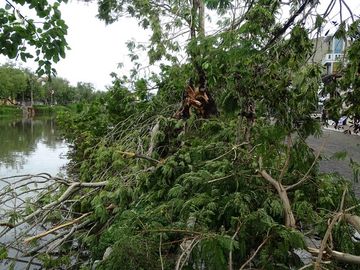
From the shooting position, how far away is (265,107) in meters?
3.13

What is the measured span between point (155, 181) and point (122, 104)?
5731 mm

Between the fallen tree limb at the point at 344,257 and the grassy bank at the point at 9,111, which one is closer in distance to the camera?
the fallen tree limb at the point at 344,257

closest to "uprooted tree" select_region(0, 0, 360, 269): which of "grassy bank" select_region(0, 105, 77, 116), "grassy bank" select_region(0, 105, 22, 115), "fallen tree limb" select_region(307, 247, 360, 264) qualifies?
"fallen tree limb" select_region(307, 247, 360, 264)

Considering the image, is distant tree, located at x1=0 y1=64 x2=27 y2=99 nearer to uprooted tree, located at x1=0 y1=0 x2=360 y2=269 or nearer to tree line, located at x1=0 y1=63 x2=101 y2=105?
tree line, located at x1=0 y1=63 x2=101 y2=105

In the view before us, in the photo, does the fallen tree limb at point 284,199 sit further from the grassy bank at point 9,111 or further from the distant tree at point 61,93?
the distant tree at point 61,93

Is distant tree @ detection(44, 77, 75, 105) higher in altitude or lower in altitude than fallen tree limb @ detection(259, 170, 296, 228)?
higher

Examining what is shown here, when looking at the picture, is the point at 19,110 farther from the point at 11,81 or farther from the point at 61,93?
the point at 61,93

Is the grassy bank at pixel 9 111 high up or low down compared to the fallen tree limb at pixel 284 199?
up

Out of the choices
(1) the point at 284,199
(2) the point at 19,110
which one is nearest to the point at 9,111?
(2) the point at 19,110

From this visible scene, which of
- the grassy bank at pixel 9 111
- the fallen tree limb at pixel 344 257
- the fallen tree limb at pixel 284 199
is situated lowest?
the fallen tree limb at pixel 344 257

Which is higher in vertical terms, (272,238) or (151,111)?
(151,111)

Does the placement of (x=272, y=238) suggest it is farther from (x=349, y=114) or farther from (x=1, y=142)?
(x=1, y=142)

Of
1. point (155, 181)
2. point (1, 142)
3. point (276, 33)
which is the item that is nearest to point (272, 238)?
point (276, 33)

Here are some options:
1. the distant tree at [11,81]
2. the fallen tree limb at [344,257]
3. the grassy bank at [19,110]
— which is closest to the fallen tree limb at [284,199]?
the fallen tree limb at [344,257]
